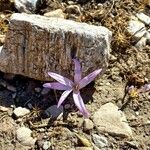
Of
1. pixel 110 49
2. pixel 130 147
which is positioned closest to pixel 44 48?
pixel 110 49

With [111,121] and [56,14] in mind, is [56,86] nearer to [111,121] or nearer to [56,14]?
[111,121]

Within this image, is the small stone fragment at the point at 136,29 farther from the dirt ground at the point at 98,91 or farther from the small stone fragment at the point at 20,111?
the small stone fragment at the point at 20,111

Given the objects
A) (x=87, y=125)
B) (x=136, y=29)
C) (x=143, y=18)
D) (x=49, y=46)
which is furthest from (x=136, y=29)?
(x=87, y=125)

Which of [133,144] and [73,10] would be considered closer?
[133,144]

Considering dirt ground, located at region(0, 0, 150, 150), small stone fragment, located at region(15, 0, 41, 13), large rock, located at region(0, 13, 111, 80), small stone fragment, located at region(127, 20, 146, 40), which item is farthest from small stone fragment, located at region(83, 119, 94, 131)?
small stone fragment, located at region(15, 0, 41, 13)

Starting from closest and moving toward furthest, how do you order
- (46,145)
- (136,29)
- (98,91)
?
(46,145) < (98,91) < (136,29)

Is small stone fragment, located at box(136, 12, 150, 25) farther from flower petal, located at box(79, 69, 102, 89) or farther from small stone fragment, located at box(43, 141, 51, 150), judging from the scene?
small stone fragment, located at box(43, 141, 51, 150)
